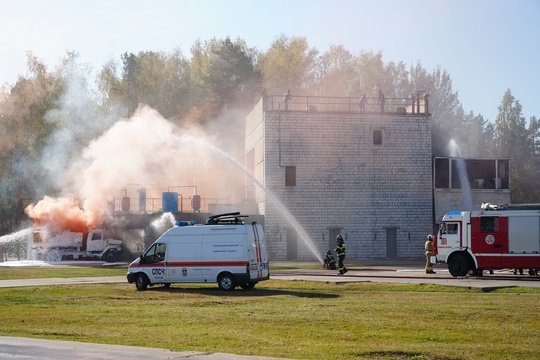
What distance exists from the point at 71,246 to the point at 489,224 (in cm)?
3002

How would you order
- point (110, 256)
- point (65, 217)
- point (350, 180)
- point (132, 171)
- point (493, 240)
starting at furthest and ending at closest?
point (132, 171) < point (350, 180) < point (65, 217) < point (110, 256) < point (493, 240)

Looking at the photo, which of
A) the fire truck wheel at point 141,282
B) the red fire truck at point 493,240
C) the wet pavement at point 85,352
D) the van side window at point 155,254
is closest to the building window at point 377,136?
the red fire truck at point 493,240

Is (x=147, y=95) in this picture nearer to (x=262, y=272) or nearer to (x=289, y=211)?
(x=289, y=211)

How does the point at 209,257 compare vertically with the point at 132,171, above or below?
below

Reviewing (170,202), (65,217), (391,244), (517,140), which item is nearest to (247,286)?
(65,217)

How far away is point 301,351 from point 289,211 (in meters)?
42.6

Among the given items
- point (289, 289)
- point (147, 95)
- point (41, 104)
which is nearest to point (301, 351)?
point (289, 289)

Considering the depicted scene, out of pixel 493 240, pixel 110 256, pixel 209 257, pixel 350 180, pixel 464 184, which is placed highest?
pixel 350 180

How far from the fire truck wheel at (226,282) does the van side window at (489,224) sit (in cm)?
1273

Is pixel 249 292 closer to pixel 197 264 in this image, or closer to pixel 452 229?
pixel 197 264

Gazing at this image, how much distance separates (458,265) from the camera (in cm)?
3516

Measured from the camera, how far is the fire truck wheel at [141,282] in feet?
95.9

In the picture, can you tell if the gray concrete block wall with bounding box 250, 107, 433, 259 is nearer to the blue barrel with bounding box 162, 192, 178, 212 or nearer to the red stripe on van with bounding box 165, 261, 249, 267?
the blue barrel with bounding box 162, 192, 178, 212

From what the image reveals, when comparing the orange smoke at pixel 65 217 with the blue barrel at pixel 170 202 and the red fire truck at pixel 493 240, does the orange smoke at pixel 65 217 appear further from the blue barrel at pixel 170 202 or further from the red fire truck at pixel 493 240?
the red fire truck at pixel 493 240
